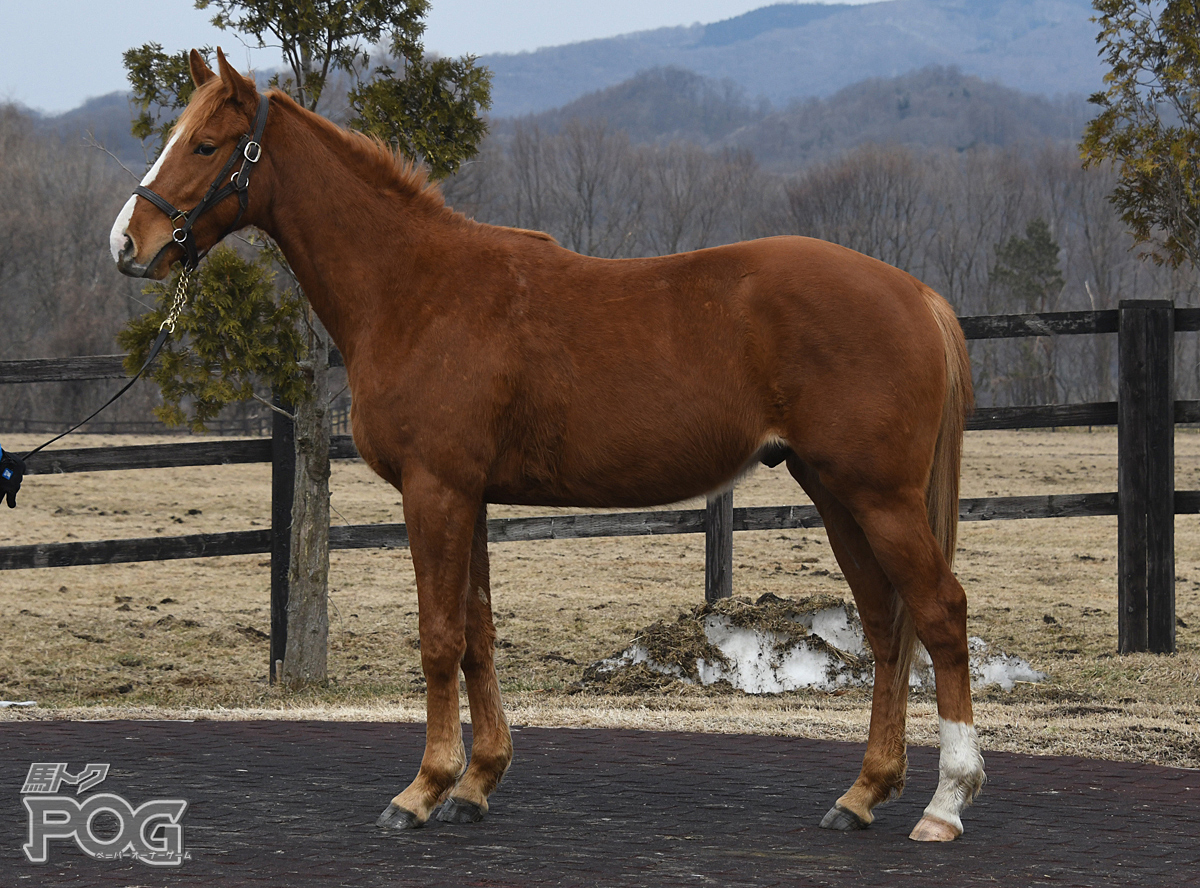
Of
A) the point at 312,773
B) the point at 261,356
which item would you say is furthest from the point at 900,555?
the point at 261,356

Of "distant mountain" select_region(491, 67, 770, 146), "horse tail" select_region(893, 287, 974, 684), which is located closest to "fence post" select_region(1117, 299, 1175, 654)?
"horse tail" select_region(893, 287, 974, 684)

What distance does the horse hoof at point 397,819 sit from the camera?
158 inches

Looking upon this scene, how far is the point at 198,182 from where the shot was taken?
4.23 m

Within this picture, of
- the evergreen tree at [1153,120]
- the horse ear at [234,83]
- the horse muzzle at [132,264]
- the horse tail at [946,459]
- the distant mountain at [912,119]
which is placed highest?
the distant mountain at [912,119]

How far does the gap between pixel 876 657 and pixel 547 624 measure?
20.0ft

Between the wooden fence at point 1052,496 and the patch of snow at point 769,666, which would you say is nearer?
the patch of snow at point 769,666

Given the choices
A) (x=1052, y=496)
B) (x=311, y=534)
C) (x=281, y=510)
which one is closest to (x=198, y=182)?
(x=311, y=534)

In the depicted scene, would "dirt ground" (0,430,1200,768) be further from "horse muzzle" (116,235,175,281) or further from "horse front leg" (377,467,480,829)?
"horse muzzle" (116,235,175,281)

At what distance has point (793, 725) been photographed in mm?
5789

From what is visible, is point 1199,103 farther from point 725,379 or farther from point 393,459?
point 393,459

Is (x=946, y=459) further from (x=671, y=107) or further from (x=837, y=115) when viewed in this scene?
(x=671, y=107)

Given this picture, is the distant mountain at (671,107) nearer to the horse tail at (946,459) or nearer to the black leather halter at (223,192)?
the black leather halter at (223,192)

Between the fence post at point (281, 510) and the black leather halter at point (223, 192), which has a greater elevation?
the black leather halter at point (223, 192)

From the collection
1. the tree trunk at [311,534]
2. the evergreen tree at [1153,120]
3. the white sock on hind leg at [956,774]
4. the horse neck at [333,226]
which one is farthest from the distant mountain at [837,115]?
the white sock on hind leg at [956,774]
